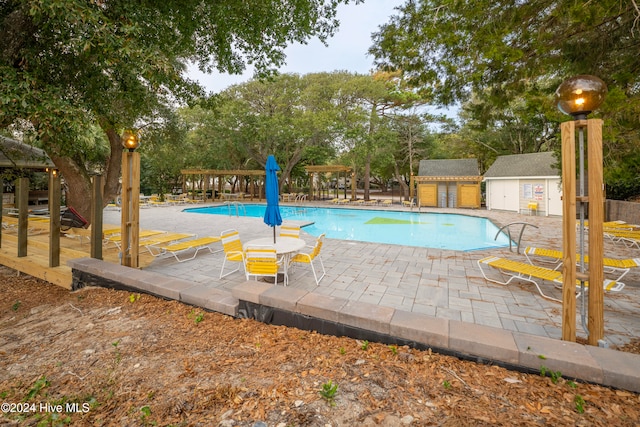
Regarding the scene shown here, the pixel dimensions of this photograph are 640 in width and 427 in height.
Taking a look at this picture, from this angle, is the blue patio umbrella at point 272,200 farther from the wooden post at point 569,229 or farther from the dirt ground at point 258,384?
the wooden post at point 569,229

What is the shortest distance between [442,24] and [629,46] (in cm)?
297

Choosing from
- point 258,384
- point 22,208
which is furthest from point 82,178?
point 258,384

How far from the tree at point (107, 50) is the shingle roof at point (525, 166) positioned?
13.8m

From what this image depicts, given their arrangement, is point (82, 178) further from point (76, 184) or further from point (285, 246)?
point (285, 246)

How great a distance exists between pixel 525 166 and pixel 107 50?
18642mm

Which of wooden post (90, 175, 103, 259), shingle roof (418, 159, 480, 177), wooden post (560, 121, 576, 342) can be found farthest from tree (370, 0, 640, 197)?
shingle roof (418, 159, 480, 177)

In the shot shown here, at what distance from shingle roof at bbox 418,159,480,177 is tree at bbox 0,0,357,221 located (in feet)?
51.1

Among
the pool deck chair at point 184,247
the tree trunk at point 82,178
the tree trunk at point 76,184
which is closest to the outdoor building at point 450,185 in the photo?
the pool deck chair at point 184,247

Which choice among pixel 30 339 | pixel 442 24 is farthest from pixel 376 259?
pixel 30 339

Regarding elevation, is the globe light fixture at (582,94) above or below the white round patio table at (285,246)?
above

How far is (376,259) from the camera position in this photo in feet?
18.7

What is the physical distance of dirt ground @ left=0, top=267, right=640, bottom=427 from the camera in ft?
6.14

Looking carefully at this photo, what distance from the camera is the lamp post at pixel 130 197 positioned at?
4.50m

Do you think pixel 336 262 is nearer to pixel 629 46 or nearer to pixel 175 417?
pixel 175 417
